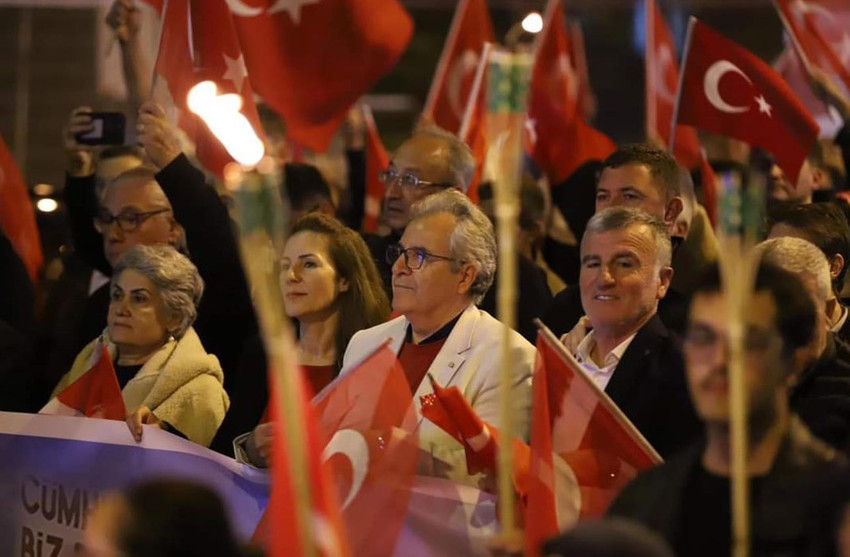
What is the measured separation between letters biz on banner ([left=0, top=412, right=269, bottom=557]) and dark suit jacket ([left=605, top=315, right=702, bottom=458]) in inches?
46.9

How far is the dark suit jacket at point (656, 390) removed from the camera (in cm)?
548

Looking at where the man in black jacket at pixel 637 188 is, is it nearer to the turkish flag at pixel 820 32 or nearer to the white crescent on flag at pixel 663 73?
the turkish flag at pixel 820 32

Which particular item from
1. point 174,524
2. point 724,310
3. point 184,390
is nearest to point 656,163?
point 184,390

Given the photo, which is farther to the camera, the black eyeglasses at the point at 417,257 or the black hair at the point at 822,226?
the black hair at the point at 822,226

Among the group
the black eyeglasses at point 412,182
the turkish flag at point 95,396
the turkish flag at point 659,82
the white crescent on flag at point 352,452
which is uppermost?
the turkish flag at point 659,82

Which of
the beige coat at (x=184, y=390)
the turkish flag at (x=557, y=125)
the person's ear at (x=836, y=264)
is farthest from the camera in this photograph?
the turkish flag at (x=557, y=125)

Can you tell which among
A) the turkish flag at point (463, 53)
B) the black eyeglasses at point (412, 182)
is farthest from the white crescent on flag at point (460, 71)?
the black eyeglasses at point (412, 182)

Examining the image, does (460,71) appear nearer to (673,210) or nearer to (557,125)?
(557,125)

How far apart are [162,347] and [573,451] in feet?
7.36

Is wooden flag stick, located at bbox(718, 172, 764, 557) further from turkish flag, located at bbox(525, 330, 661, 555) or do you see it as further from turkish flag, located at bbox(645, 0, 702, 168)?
turkish flag, located at bbox(645, 0, 702, 168)

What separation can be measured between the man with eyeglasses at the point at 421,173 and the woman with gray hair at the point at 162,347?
2.77 ft

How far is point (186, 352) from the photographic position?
270 inches

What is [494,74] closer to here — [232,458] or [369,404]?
[369,404]

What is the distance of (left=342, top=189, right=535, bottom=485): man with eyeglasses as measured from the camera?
5.91 meters
